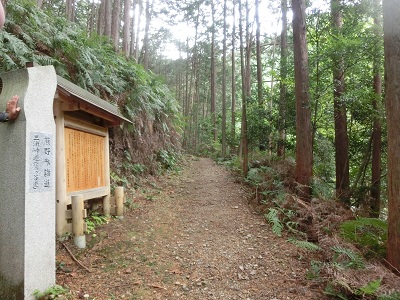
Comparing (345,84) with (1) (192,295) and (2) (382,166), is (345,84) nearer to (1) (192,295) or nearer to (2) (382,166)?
(2) (382,166)

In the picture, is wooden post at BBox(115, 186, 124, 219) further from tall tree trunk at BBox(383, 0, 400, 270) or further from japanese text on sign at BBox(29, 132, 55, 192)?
tall tree trunk at BBox(383, 0, 400, 270)

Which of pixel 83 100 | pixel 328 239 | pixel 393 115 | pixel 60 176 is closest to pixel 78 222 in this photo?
pixel 60 176

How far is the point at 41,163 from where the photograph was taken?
3795 millimetres

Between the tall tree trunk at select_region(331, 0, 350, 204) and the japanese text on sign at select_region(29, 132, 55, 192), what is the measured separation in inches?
304

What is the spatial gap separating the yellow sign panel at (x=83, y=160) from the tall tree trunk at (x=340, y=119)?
6945mm

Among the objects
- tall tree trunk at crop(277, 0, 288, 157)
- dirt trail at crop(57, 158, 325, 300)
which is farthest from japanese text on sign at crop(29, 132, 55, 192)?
tall tree trunk at crop(277, 0, 288, 157)

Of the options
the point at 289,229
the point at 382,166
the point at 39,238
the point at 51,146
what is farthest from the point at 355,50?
the point at 39,238

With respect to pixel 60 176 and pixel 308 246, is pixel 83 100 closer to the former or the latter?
pixel 60 176

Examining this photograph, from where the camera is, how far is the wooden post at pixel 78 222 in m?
5.04

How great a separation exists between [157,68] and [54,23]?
79.7 ft

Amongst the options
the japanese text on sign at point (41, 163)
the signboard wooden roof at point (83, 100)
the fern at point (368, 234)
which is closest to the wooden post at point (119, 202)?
the signboard wooden roof at point (83, 100)

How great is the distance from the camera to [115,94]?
9719 millimetres

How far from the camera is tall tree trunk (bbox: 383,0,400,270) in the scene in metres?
4.38

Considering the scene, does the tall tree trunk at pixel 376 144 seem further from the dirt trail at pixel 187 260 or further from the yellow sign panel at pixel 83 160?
the yellow sign panel at pixel 83 160
